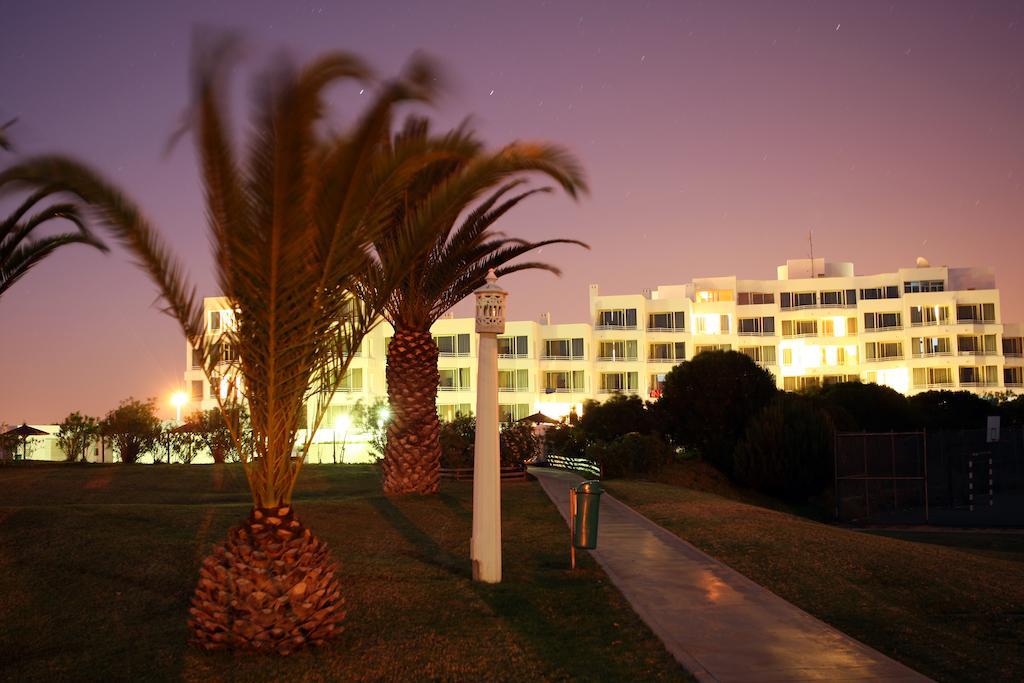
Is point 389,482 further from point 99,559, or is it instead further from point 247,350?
point 247,350

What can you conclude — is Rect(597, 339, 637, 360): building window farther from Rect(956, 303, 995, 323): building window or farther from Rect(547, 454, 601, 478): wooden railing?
Rect(547, 454, 601, 478): wooden railing

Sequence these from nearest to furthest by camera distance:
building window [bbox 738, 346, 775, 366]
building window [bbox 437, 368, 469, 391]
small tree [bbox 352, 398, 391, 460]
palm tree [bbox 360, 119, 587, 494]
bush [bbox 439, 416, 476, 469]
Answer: palm tree [bbox 360, 119, 587, 494] → bush [bbox 439, 416, 476, 469] → small tree [bbox 352, 398, 391, 460] → building window [bbox 437, 368, 469, 391] → building window [bbox 738, 346, 775, 366]

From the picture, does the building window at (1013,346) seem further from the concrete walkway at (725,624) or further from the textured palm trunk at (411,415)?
the concrete walkway at (725,624)

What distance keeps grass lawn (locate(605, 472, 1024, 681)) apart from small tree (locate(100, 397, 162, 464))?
2429 centimetres

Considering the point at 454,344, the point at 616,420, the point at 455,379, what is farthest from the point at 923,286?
the point at 616,420

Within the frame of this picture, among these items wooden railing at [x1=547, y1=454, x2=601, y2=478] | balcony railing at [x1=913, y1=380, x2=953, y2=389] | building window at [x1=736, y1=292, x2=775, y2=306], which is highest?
building window at [x1=736, y1=292, x2=775, y2=306]

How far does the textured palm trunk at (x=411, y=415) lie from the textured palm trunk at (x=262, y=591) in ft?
33.6

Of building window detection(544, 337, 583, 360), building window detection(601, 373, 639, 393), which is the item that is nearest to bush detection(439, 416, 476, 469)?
building window detection(544, 337, 583, 360)

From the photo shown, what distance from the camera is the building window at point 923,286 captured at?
2906 inches

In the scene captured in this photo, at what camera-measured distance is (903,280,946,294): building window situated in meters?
73.8

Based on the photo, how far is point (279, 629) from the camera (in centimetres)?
771

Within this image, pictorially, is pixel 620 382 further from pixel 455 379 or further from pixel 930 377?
pixel 930 377

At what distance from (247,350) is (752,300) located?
7323cm

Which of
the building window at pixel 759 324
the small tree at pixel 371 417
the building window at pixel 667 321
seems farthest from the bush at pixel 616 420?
the building window at pixel 759 324
